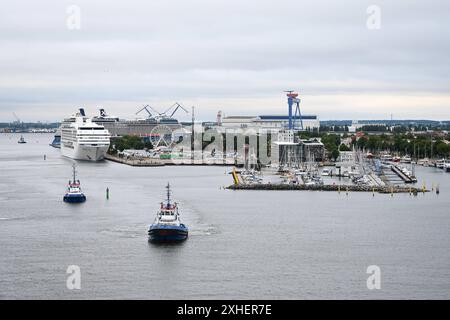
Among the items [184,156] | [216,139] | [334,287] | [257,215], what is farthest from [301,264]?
[216,139]

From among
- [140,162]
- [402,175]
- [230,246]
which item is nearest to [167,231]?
[230,246]

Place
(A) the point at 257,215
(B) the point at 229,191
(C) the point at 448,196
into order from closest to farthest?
(A) the point at 257,215
(C) the point at 448,196
(B) the point at 229,191

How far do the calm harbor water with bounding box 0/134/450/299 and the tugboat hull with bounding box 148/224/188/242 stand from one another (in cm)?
22

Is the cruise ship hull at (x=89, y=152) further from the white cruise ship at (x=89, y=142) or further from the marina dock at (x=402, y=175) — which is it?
the marina dock at (x=402, y=175)

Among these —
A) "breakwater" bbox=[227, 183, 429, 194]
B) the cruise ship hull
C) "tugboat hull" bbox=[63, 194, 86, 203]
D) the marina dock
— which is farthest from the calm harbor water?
the cruise ship hull

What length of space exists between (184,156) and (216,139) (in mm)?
8448

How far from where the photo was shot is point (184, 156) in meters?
36.2

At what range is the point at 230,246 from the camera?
11781 mm

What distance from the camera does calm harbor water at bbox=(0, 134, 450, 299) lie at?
9281mm

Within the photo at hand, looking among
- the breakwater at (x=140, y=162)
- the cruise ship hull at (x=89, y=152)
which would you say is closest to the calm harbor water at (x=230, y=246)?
the breakwater at (x=140, y=162)

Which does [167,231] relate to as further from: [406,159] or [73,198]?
[406,159]

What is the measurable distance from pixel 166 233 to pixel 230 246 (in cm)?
106

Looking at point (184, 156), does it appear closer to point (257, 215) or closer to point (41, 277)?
point (257, 215)

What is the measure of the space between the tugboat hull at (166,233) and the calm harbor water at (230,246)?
22 centimetres
